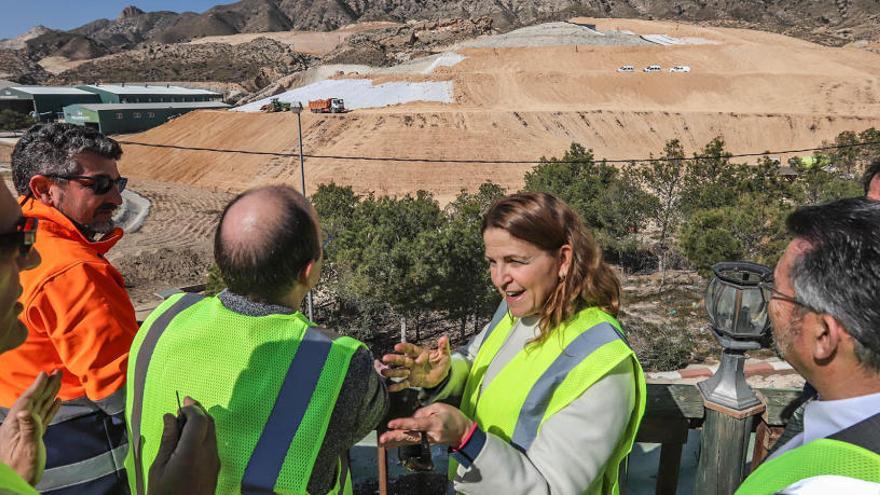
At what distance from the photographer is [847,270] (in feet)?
4.02

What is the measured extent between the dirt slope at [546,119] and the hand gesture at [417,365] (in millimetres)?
26349

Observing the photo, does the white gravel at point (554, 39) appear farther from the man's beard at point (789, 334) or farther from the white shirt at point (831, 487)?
the white shirt at point (831, 487)

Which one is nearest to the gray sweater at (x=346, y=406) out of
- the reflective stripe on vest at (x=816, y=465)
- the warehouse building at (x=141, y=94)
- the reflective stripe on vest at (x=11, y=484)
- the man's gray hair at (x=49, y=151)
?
the reflective stripe on vest at (x=11, y=484)

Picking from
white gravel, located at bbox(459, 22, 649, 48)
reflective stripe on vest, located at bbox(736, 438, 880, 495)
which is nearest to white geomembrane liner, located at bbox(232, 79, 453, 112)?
white gravel, located at bbox(459, 22, 649, 48)

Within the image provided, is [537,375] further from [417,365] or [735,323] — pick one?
[735,323]

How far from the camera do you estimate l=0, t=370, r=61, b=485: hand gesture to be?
1475 millimetres

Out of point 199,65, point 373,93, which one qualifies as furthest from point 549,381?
point 199,65

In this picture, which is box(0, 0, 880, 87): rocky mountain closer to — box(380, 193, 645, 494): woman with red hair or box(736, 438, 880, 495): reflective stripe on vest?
box(380, 193, 645, 494): woman with red hair

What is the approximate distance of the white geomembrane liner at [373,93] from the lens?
44125 millimetres

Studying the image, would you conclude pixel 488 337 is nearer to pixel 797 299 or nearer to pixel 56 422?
pixel 797 299

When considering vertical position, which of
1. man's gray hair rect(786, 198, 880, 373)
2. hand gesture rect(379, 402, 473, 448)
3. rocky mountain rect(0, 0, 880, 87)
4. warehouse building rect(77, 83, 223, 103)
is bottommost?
hand gesture rect(379, 402, 473, 448)

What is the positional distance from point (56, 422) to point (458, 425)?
4.99 ft

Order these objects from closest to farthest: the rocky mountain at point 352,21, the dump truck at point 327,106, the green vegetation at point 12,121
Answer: the dump truck at point 327,106 → the green vegetation at point 12,121 → the rocky mountain at point 352,21

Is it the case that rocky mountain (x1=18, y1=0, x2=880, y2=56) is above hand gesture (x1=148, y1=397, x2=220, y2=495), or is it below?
above
